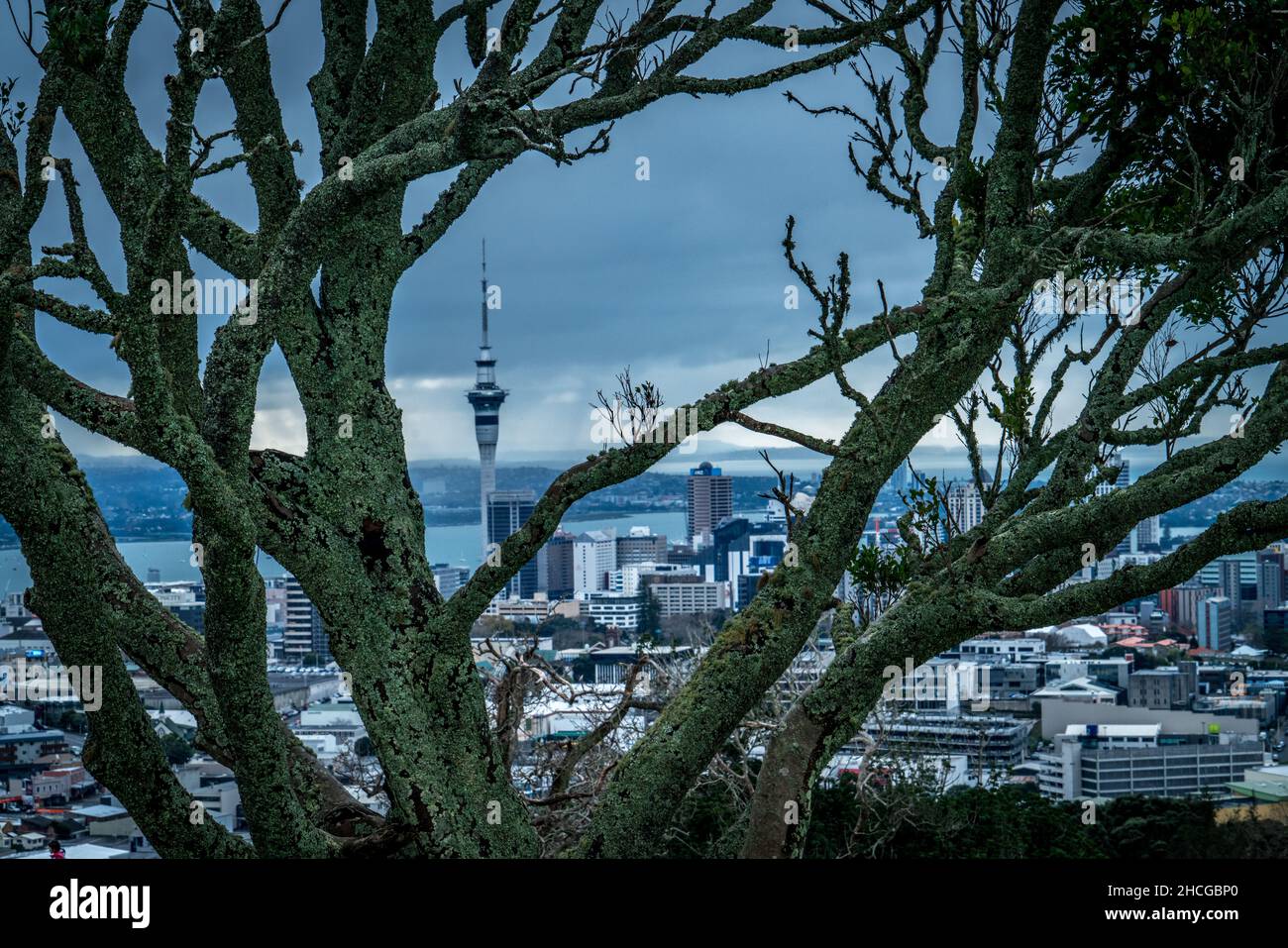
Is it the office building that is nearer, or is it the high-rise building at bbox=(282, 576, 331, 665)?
the high-rise building at bbox=(282, 576, 331, 665)

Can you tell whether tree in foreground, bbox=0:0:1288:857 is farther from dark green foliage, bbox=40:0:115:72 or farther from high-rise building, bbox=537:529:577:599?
high-rise building, bbox=537:529:577:599

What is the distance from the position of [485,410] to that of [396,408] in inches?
893

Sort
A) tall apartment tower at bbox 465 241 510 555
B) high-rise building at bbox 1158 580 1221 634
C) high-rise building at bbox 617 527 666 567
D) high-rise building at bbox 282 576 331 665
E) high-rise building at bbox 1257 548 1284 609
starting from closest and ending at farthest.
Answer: high-rise building at bbox 282 576 331 665, high-rise building at bbox 1257 548 1284 609, high-rise building at bbox 617 527 666 567, high-rise building at bbox 1158 580 1221 634, tall apartment tower at bbox 465 241 510 555

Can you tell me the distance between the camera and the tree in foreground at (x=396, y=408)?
11.2ft

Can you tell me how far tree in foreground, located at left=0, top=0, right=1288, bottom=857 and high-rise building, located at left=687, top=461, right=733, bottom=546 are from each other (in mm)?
8665

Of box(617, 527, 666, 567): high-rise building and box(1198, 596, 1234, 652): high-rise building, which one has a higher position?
box(617, 527, 666, 567): high-rise building

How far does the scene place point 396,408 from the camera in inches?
173

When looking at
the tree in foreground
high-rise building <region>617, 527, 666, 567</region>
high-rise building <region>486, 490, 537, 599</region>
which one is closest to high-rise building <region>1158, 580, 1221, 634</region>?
high-rise building <region>617, 527, 666, 567</region>

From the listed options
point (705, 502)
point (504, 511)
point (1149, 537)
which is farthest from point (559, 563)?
point (1149, 537)

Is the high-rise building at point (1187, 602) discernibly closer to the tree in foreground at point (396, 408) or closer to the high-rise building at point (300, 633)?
the high-rise building at point (300, 633)

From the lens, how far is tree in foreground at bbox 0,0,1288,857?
3416 mm

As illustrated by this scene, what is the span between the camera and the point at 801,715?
14.0 feet

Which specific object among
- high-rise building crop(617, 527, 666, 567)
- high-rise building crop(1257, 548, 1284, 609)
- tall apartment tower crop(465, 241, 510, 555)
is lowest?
high-rise building crop(1257, 548, 1284, 609)
